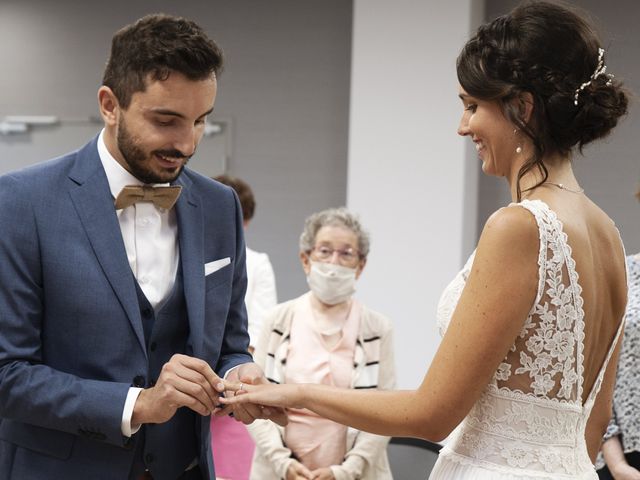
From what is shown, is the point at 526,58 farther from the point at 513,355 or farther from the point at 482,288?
the point at 513,355

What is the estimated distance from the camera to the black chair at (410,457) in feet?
13.5

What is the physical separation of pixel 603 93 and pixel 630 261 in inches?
53.6

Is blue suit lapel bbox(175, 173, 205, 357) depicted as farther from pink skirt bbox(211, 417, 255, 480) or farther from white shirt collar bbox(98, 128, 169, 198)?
pink skirt bbox(211, 417, 255, 480)

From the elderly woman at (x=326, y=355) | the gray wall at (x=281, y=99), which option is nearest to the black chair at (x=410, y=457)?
the elderly woman at (x=326, y=355)

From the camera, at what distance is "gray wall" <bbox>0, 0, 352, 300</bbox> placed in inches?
259

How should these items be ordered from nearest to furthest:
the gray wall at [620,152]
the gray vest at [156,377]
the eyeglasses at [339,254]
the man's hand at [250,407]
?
the gray vest at [156,377]
the man's hand at [250,407]
the eyeglasses at [339,254]
the gray wall at [620,152]

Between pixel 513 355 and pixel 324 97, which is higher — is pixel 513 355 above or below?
below

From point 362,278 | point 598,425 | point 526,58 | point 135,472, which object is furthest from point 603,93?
point 362,278

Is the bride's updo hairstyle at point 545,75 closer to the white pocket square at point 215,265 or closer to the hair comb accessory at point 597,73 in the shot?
the hair comb accessory at point 597,73

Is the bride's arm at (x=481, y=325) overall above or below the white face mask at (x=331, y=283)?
above

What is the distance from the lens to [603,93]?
197 cm

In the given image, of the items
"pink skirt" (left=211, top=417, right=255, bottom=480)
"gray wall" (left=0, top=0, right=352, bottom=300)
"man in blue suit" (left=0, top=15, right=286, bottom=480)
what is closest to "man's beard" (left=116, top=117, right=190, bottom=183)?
"man in blue suit" (left=0, top=15, right=286, bottom=480)

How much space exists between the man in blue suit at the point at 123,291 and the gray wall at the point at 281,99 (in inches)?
174

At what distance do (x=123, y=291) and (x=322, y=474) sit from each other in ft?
5.45
